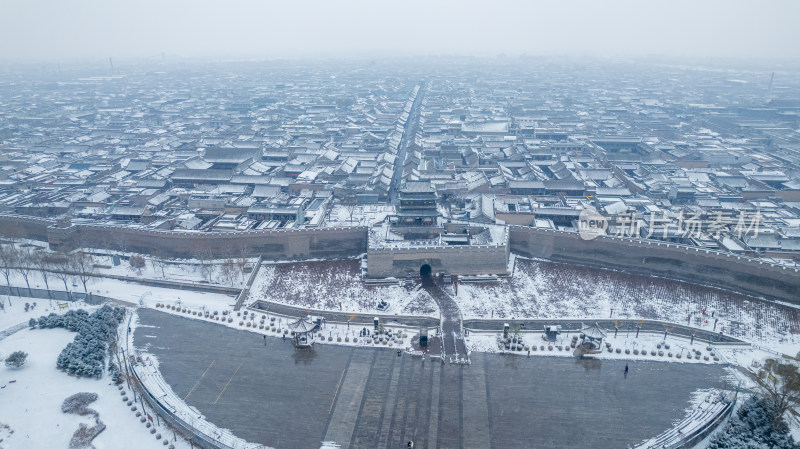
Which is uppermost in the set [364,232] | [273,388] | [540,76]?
[540,76]

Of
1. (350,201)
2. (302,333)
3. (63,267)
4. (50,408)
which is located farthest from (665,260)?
(63,267)

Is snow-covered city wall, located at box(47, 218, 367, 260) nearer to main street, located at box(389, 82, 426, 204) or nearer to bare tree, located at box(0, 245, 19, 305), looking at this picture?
bare tree, located at box(0, 245, 19, 305)

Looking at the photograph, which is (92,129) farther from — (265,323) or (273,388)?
(273,388)

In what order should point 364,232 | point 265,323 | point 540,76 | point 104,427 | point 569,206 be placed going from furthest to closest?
point 540,76 → point 569,206 → point 364,232 → point 265,323 → point 104,427

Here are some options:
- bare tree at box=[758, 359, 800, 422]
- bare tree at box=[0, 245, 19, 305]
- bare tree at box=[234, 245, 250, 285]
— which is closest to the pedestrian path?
bare tree at box=[234, 245, 250, 285]

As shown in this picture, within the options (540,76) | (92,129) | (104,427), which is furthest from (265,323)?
(540,76)

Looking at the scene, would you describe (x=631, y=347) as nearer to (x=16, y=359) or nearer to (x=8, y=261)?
(x=16, y=359)

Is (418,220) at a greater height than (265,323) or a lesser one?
greater
